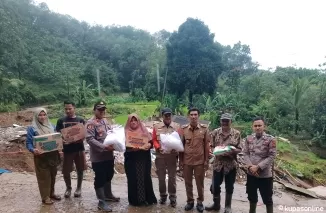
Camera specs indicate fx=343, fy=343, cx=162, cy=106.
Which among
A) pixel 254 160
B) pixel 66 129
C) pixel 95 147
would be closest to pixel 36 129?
pixel 66 129

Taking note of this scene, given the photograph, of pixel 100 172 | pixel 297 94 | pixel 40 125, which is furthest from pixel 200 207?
pixel 297 94

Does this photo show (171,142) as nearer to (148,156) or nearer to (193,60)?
(148,156)

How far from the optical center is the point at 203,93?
26.3 m

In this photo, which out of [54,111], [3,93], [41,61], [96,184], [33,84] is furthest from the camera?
[41,61]

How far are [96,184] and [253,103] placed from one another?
2206 cm

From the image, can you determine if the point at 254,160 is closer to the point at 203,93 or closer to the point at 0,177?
the point at 0,177

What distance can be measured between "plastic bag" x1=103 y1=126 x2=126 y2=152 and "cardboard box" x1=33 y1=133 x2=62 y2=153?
71 centimetres

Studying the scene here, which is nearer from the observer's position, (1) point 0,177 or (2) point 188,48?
(1) point 0,177

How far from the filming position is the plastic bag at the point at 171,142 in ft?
16.3

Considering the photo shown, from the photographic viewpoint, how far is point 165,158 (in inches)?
207

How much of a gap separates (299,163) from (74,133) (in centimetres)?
1147

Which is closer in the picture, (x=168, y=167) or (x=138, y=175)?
(x=138, y=175)

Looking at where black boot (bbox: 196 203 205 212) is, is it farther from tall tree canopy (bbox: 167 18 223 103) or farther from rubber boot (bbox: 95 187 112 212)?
tall tree canopy (bbox: 167 18 223 103)

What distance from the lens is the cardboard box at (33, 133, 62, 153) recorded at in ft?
15.9
